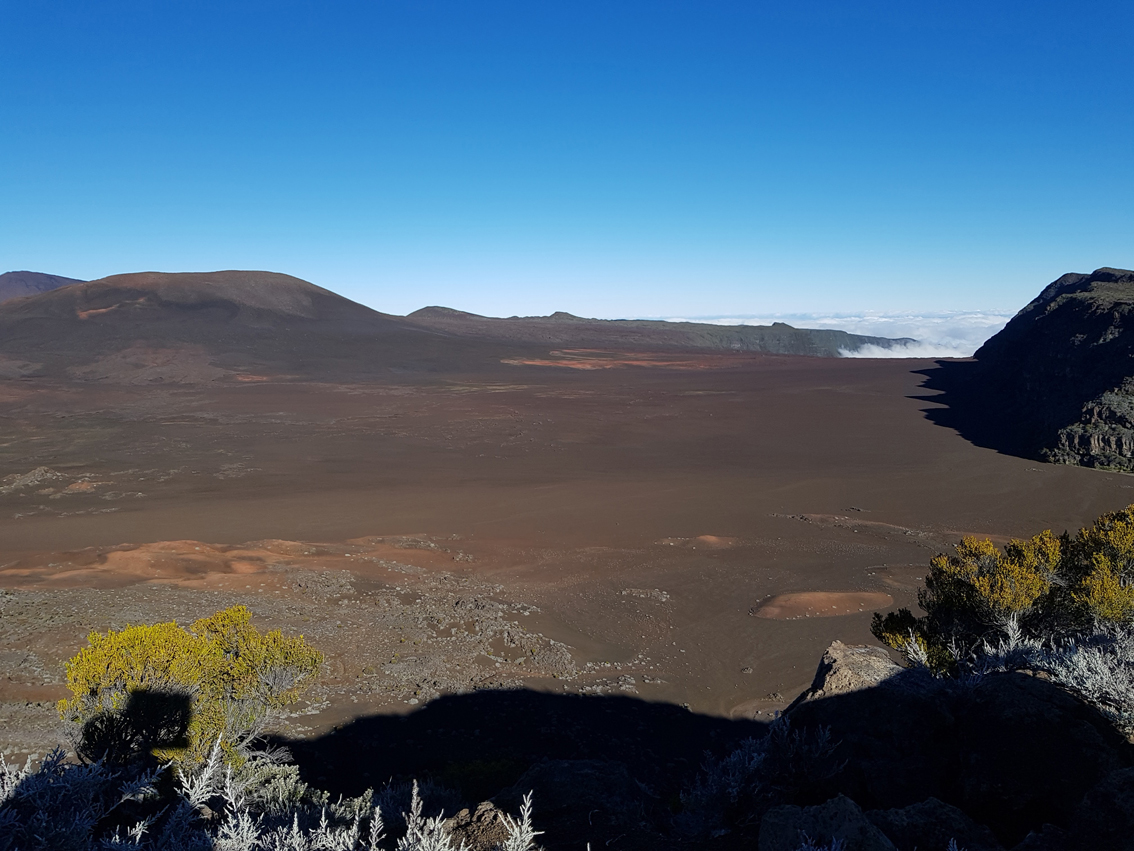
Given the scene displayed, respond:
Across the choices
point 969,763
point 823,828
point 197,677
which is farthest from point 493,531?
point 823,828

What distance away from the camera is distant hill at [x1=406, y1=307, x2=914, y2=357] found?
73.4 m

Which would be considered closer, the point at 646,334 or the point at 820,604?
the point at 820,604

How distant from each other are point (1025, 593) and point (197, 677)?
756cm

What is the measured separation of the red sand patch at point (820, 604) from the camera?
36.9 feet

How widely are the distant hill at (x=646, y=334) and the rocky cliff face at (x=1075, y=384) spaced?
40.4m

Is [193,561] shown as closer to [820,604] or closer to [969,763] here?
[820,604]

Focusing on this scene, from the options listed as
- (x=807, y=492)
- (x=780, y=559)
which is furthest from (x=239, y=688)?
(x=807, y=492)

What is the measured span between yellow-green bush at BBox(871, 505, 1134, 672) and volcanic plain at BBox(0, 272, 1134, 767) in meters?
2.28

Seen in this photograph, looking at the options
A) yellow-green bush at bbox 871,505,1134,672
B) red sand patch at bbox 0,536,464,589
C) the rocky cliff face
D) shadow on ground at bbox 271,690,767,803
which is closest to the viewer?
shadow on ground at bbox 271,690,767,803

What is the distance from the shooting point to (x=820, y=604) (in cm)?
1159

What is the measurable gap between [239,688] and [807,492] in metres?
16.7

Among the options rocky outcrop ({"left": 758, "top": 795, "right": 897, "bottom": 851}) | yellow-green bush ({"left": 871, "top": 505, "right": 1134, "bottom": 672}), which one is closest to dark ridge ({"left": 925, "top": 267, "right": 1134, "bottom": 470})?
yellow-green bush ({"left": 871, "top": 505, "right": 1134, "bottom": 672})

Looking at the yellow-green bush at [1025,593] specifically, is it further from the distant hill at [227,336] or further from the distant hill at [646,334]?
the distant hill at [646,334]

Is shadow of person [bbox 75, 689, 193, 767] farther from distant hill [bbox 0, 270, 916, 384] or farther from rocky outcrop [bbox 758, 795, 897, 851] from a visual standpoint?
distant hill [bbox 0, 270, 916, 384]
